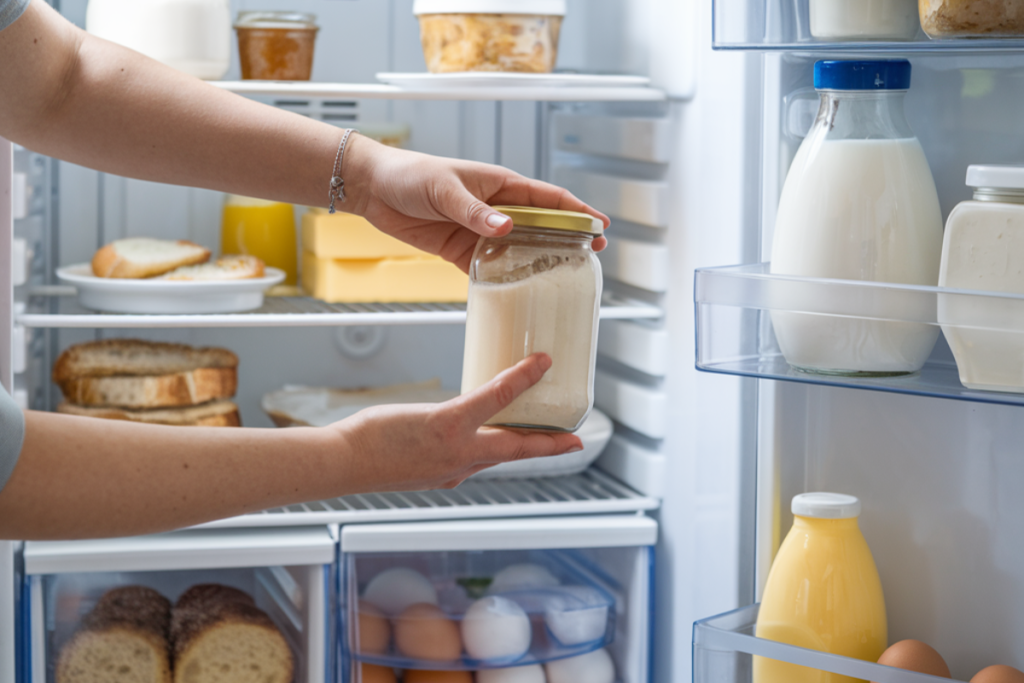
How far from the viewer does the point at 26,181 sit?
1556 millimetres

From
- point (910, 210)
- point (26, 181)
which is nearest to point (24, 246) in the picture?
point (26, 181)

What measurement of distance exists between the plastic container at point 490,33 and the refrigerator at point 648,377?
8 cm

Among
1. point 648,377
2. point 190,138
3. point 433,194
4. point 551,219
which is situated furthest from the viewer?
point 648,377

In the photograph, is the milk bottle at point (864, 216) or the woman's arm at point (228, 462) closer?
the woman's arm at point (228, 462)

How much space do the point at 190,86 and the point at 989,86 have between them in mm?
801

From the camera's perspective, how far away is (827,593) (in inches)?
43.9

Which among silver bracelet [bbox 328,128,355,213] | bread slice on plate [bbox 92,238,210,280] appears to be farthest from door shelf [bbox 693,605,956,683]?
bread slice on plate [bbox 92,238,210,280]

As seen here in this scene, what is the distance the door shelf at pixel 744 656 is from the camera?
1041 mm

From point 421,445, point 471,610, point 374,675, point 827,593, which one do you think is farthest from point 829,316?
point 374,675

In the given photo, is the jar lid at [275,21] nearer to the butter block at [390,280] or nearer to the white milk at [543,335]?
the butter block at [390,280]

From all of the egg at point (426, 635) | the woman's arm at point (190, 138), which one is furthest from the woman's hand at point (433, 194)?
the egg at point (426, 635)

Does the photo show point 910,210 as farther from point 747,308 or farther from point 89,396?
point 89,396

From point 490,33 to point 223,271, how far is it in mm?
528

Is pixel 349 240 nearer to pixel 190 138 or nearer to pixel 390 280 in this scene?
pixel 390 280
